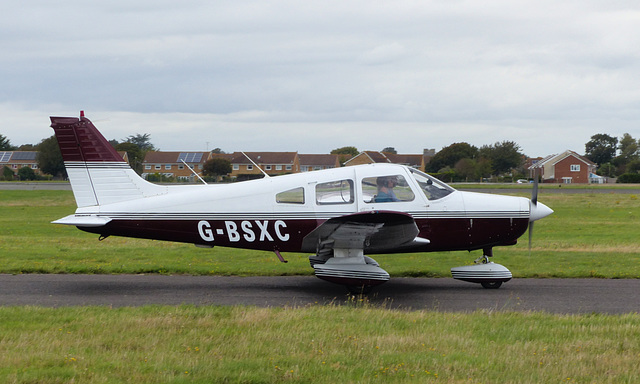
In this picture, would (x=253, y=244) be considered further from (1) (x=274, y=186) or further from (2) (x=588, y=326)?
(2) (x=588, y=326)

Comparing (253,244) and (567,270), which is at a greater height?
(253,244)

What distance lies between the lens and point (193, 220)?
34.4 feet

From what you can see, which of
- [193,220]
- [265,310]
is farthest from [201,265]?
[265,310]

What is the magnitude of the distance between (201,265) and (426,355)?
323 inches

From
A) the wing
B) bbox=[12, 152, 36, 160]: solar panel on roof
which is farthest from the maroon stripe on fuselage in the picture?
bbox=[12, 152, 36, 160]: solar panel on roof

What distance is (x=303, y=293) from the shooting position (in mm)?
10453

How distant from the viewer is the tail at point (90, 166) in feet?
34.4

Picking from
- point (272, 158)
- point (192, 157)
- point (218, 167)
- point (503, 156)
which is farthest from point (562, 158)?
point (218, 167)

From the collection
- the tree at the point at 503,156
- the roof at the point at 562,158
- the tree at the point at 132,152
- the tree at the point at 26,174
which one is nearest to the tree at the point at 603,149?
the roof at the point at 562,158

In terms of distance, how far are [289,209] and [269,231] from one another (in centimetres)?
53

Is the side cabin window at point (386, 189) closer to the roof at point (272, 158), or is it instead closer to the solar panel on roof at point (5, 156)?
the roof at point (272, 158)

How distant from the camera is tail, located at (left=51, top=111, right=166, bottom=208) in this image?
10484 mm

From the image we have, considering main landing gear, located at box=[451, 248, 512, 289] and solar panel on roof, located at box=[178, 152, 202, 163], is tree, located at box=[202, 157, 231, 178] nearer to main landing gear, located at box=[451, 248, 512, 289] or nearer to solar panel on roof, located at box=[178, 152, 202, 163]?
solar panel on roof, located at box=[178, 152, 202, 163]

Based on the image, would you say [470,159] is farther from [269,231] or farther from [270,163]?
[269,231]
